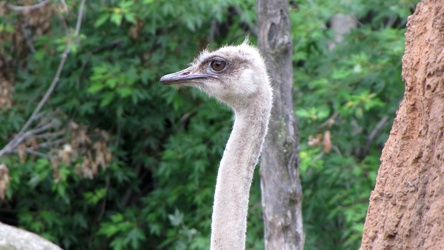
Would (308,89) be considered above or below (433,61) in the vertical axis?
above

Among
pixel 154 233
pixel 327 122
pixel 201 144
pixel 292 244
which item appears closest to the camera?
pixel 292 244

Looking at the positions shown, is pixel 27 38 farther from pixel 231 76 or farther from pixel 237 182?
pixel 237 182

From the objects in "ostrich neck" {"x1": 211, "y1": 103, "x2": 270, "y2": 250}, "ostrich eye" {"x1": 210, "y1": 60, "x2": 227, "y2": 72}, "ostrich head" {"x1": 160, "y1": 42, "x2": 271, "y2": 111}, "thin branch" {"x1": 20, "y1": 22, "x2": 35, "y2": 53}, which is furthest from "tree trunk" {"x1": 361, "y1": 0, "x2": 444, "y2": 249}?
"thin branch" {"x1": 20, "y1": 22, "x2": 35, "y2": 53}

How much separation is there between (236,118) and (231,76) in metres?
0.25

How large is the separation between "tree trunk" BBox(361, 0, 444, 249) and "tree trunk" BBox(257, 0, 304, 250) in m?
2.38

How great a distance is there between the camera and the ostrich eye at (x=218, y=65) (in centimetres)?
461

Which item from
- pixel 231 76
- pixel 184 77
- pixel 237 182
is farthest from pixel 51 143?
pixel 237 182

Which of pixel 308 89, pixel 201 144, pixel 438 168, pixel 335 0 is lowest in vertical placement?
pixel 438 168

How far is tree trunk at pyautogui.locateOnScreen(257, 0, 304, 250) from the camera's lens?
620 cm

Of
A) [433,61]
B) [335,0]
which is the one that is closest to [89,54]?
[335,0]

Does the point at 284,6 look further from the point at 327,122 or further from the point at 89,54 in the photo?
the point at 89,54

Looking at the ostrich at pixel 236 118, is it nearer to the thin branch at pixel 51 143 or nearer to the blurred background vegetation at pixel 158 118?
the blurred background vegetation at pixel 158 118

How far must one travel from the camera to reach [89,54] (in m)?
9.55

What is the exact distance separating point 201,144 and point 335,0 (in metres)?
1.88
